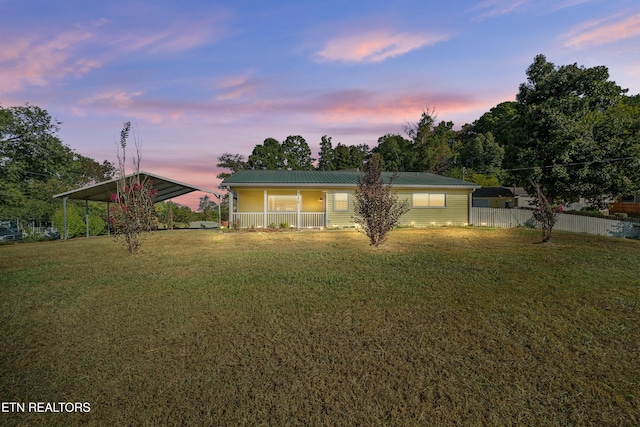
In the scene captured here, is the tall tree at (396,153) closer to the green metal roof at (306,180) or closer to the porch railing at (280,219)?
the green metal roof at (306,180)

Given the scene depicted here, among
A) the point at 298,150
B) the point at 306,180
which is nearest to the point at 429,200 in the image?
the point at 306,180

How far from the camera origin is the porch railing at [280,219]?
17.8m

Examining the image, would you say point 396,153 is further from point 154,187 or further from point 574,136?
point 154,187

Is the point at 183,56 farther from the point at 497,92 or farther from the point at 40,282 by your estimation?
the point at 497,92

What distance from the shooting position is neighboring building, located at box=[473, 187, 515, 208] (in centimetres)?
3144

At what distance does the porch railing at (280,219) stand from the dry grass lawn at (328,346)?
10.5m

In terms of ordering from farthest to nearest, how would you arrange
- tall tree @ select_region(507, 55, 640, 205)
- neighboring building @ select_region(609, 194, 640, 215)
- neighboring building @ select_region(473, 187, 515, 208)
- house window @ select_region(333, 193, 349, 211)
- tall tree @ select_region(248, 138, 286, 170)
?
tall tree @ select_region(248, 138, 286, 170)
neighboring building @ select_region(473, 187, 515, 208)
neighboring building @ select_region(609, 194, 640, 215)
house window @ select_region(333, 193, 349, 211)
tall tree @ select_region(507, 55, 640, 205)

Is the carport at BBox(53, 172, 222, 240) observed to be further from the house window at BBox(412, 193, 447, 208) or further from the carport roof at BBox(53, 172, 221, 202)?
the house window at BBox(412, 193, 447, 208)

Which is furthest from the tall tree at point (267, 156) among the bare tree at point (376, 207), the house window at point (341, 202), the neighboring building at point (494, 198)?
the bare tree at point (376, 207)

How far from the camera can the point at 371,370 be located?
130 inches

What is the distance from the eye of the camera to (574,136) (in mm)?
18906

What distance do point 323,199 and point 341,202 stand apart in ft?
4.73

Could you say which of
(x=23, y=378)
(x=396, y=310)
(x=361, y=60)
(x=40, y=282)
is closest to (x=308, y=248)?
(x=396, y=310)

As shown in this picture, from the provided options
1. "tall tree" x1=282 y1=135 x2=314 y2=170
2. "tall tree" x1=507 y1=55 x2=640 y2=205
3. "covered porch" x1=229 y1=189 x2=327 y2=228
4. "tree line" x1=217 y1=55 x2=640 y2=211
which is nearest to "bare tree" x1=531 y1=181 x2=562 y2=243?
"tree line" x1=217 y1=55 x2=640 y2=211
